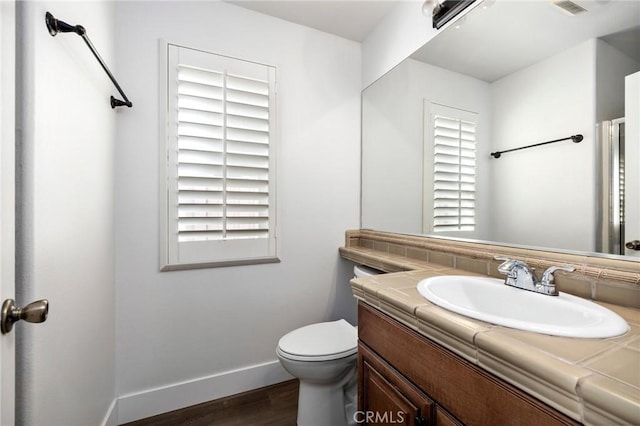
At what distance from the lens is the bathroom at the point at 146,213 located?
76 cm

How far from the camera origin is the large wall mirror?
0.86 meters

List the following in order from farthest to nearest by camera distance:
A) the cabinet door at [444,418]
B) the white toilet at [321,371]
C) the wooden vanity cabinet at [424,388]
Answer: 1. the white toilet at [321,371]
2. the cabinet door at [444,418]
3. the wooden vanity cabinet at [424,388]

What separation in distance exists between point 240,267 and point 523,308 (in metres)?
1.42

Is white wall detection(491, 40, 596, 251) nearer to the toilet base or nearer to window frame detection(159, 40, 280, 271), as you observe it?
the toilet base

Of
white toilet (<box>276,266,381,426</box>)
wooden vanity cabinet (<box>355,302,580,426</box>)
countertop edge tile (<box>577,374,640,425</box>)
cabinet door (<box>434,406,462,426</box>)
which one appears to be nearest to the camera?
countertop edge tile (<box>577,374,640,425</box>)

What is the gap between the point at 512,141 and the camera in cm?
113

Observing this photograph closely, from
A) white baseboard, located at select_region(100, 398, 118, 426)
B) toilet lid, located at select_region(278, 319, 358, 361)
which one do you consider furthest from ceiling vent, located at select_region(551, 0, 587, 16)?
white baseboard, located at select_region(100, 398, 118, 426)

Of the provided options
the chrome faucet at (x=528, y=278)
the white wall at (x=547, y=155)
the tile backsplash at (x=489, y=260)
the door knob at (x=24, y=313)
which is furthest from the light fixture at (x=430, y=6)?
the door knob at (x=24, y=313)

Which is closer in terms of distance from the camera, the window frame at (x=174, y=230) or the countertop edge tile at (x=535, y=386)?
the countertop edge tile at (x=535, y=386)

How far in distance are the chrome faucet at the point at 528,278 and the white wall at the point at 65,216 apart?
1.38 meters

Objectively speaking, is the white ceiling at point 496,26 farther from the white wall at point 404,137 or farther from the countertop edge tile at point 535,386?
the countertop edge tile at point 535,386

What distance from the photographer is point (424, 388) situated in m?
0.74

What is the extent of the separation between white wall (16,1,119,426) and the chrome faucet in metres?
1.38

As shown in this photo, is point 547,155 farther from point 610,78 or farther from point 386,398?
point 386,398
